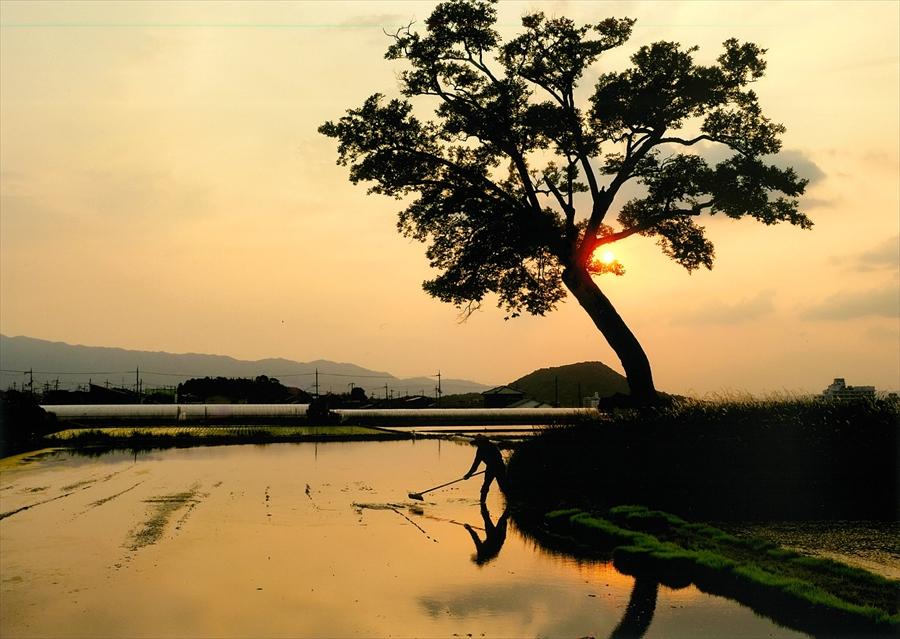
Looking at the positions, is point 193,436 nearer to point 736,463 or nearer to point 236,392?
point 736,463

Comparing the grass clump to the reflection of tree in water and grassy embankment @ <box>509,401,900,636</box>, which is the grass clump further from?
the reflection of tree in water

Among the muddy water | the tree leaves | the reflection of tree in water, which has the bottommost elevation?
the reflection of tree in water

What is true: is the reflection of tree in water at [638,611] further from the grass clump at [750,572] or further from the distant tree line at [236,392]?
the distant tree line at [236,392]

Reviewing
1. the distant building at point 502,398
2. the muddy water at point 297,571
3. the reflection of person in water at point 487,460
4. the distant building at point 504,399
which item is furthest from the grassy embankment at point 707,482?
the distant building at point 502,398

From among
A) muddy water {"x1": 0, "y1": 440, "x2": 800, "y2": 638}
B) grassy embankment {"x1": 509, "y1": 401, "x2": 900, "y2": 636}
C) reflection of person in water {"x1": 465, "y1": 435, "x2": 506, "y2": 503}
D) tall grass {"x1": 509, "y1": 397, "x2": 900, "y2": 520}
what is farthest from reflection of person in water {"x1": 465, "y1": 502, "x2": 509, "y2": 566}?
tall grass {"x1": 509, "y1": 397, "x2": 900, "y2": 520}

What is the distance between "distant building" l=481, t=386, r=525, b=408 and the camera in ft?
451

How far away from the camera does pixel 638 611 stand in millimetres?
13203

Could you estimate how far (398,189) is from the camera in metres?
39.6

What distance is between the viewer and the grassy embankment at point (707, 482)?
16.3m

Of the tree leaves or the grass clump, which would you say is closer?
the grass clump

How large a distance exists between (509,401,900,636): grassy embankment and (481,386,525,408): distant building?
348 ft

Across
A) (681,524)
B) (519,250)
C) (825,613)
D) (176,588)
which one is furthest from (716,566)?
(519,250)

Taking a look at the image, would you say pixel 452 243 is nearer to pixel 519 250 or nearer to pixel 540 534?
pixel 519 250

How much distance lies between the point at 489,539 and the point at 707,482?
9.42 metres
